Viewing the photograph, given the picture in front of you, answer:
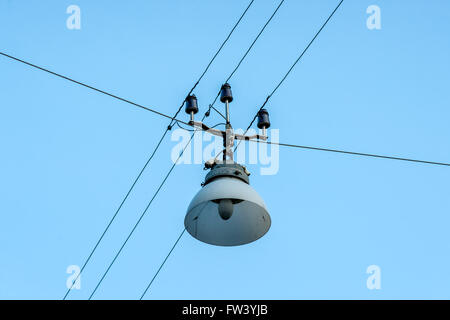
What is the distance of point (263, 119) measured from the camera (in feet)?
24.9

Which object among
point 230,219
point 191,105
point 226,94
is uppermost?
point 226,94

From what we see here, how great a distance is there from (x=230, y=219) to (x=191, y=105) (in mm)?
1294

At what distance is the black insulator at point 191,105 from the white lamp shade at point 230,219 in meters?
1.01

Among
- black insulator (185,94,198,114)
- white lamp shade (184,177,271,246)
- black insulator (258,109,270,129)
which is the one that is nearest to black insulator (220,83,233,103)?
black insulator (185,94,198,114)

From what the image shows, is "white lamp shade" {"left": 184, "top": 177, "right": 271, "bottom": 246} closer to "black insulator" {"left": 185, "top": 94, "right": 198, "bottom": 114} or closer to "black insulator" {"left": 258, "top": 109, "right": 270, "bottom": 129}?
"black insulator" {"left": 185, "top": 94, "right": 198, "bottom": 114}

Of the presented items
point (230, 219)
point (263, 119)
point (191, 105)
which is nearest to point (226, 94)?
point (191, 105)

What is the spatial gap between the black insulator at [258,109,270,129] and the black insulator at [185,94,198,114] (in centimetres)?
64

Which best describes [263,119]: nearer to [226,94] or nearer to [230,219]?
[226,94]

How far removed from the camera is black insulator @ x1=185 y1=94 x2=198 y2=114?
7.34m
